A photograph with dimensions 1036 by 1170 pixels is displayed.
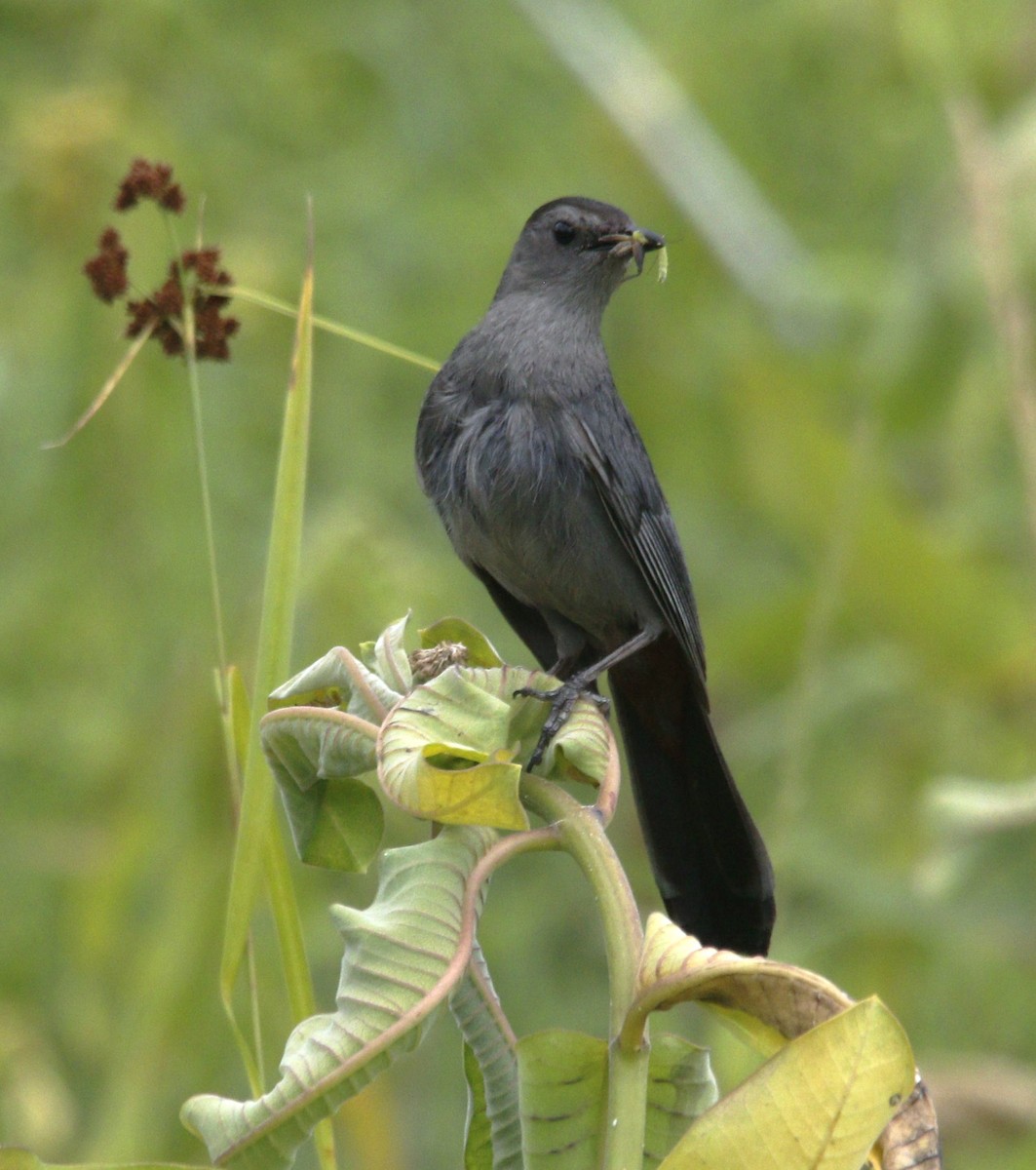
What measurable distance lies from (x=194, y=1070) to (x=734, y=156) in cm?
342

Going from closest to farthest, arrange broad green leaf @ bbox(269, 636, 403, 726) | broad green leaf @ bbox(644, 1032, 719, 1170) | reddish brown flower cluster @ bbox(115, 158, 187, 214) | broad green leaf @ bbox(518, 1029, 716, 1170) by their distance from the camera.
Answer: broad green leaf @ bbox(518, 1029, 716, 1170), broad green leaf @ bbox(644, 1032, 719, 1170), broad green leaf @ bbox(269, 636, 403, 726), reddish brown flower cluster @ bbox(115, 158, 187, 214)

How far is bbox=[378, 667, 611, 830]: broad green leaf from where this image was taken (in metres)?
1.47

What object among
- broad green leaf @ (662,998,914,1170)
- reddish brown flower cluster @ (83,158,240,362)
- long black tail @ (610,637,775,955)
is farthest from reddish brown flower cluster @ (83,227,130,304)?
long black tail @ (610,637,775,955)

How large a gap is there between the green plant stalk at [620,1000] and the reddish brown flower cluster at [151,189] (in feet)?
2.95

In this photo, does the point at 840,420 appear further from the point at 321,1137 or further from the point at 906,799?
the point at 321,1137

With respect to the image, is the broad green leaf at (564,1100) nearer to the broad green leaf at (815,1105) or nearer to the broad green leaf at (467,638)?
the broad green leaf at (815,1105)

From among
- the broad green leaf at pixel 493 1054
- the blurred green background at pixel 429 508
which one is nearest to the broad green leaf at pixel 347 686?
the broad green leaf at pixel 493 1054

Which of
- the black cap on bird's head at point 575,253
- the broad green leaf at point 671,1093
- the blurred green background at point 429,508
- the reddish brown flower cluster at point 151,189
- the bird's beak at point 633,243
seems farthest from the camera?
the blurred green background at point 429,508

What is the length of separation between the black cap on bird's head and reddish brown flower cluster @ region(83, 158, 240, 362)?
1763mm

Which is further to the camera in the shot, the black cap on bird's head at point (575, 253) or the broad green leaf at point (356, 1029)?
the black cap on bird's head at point (575, 253)

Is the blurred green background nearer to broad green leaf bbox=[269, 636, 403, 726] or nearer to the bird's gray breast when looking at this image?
the bird's gray breast

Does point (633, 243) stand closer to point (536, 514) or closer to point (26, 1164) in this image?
point (536, 514)

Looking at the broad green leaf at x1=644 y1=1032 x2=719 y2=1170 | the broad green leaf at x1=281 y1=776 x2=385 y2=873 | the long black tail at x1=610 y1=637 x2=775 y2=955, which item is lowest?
the broad green leaf at x1=644 y1=1032 x2=719 y2=1170

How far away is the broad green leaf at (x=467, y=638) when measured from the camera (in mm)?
1963
